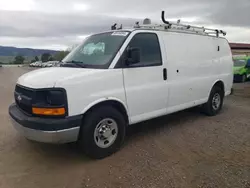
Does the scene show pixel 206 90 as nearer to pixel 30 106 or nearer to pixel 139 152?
pixel 139 152

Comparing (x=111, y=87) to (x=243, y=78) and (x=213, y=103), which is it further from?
(x=243, y=78)

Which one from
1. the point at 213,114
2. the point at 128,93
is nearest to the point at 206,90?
the point at 213,114

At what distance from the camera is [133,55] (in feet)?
14.4

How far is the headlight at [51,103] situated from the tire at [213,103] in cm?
426

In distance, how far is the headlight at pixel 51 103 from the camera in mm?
3705

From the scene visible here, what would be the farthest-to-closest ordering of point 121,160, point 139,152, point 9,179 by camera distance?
1. point 139,152
2. point 121,160
3. point 9,179

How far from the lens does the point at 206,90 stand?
643 centimetres

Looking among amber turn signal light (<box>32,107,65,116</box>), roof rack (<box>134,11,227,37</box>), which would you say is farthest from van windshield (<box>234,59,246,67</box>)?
amber turn signal light (<box>32,107,65,116</box>)

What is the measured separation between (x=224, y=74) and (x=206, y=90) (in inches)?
42.1

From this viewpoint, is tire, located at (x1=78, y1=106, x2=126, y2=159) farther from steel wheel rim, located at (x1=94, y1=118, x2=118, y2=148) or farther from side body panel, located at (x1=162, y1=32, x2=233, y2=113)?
side body panel, located at (x1=162, y1=32, x2=233, y2=113)

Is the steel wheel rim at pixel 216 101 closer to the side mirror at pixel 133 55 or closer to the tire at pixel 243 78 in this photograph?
the side mirror at pixel 133 55

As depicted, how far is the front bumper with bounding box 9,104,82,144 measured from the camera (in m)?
3.71

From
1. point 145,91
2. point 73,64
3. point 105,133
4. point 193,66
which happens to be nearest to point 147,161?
point 105,133

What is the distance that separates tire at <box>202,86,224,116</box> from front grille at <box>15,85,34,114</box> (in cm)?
453
